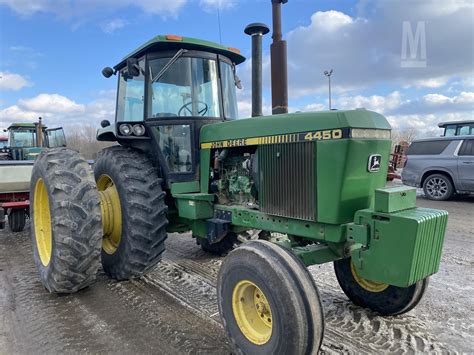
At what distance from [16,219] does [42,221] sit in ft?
9.41

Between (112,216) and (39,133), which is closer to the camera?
(112,216)

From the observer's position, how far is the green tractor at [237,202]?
2646 mm

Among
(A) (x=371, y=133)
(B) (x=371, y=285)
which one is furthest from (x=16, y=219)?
(A) (x=371, y=133)

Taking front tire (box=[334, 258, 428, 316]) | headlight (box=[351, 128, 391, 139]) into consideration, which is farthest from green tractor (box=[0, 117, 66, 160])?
headlight (box=[351, 128, 391, 139])

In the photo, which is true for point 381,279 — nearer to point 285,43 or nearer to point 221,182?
point 221,182

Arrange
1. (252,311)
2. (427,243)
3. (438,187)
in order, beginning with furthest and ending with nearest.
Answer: (438,187), (252,311), (427,243)

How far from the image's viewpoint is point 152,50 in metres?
4.32

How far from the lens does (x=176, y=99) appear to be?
4.33 metres

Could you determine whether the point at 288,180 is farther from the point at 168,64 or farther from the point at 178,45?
the point at 178,45

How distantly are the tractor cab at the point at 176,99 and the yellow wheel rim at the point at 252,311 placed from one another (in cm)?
174

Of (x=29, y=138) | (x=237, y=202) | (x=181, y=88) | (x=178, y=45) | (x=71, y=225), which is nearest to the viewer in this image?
(x=71, y=225)

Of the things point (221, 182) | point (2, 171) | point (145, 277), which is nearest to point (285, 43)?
point (221, 182)

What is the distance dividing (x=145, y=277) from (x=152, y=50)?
254cm

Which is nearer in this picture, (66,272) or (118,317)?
(118,317)
